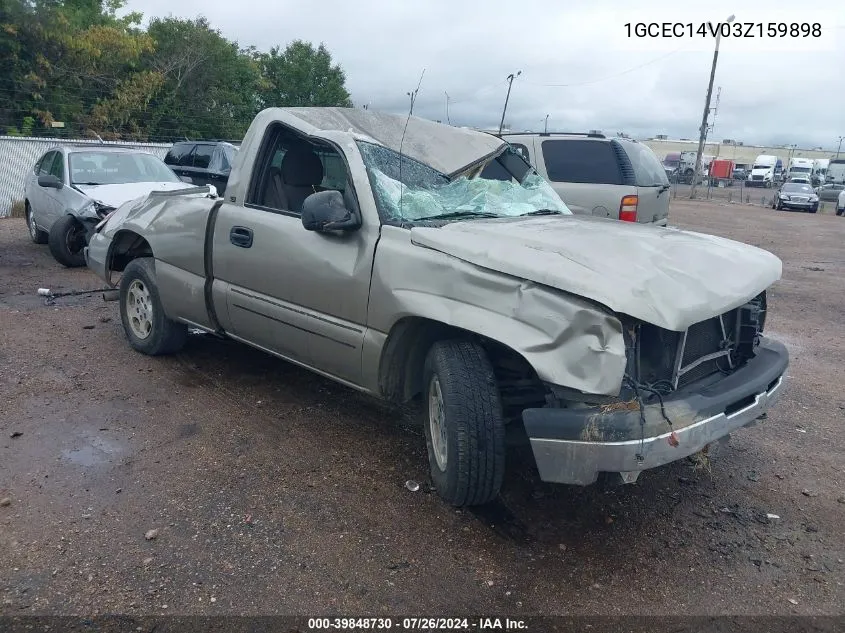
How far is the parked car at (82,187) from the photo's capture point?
30.7 ft

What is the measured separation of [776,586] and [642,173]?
7.20 meters

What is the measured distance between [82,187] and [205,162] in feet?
17.1

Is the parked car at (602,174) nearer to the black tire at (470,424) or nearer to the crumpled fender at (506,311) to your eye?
the crumpled fender at (506,311)

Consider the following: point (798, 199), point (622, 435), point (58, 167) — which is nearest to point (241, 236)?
point (622, 435)

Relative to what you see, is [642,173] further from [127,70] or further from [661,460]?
[127,70]

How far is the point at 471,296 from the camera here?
3.36 m

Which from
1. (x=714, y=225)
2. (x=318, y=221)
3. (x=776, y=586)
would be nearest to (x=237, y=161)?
(x=318, y=221)

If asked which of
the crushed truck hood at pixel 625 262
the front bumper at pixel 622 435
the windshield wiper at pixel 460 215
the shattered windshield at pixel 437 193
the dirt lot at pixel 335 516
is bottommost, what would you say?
the dirt lot at pixel 335 516

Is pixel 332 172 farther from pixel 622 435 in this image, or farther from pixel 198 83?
pixel 198 83

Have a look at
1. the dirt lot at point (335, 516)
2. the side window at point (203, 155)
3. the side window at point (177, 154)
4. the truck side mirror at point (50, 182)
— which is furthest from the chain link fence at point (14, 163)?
the dirt lot at point (335, 516)

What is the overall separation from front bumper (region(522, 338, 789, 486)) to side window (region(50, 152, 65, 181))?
906cm

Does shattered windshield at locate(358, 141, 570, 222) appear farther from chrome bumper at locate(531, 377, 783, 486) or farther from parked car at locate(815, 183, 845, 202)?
parked car at locate(815, 183, 845, 202)

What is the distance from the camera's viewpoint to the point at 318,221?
393cm

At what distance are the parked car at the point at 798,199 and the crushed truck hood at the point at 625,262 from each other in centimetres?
3060
